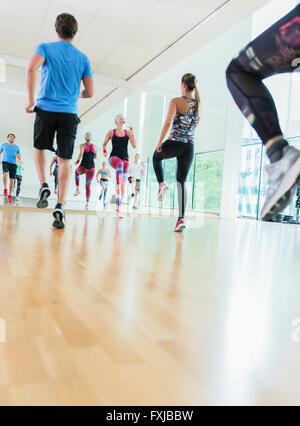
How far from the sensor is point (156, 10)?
4988 mm

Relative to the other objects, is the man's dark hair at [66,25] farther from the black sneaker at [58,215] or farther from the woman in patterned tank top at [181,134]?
the black sneaker at [58,215]

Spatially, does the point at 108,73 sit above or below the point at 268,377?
above

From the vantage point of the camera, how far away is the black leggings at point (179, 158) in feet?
11.9

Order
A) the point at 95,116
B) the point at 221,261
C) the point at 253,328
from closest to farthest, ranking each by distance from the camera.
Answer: the point at 253,328 < the point at 221,261 < the point at 95,116

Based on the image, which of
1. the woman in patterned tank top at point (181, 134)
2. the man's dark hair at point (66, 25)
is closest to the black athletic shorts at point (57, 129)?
the man's dark hair at point (66, 25)

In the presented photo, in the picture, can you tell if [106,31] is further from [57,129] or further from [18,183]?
[57,129]

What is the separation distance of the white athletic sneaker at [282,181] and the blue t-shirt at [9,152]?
572 cm

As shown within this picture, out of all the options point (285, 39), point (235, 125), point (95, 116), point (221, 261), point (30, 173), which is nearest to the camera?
point (285, 39)

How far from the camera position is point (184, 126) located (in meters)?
3.67

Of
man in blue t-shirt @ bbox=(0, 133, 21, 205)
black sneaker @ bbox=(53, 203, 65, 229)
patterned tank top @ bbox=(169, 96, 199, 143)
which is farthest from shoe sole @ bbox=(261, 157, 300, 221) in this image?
man in blue t-shirt @ bbox=(0, 133, 21, 205)

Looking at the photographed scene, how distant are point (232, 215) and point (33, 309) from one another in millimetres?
7732

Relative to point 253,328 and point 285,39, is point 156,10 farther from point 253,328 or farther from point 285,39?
point 253,328

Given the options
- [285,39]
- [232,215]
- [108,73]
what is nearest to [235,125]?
[232,215]
